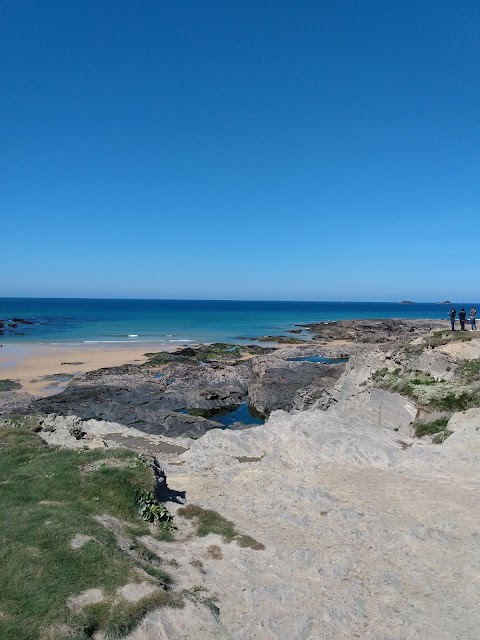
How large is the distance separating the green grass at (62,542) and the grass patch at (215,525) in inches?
59.2

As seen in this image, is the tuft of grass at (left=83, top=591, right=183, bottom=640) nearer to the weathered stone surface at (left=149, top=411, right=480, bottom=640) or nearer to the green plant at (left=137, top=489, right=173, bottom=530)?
the weathered stone surface at (left=149, top=411, right=480, bottom=640)

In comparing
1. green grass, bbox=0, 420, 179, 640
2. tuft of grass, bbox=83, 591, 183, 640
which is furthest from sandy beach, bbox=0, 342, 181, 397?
tuft of grass, bbox=83, 591, 183, 640

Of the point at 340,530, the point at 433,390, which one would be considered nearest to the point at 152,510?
the point at 340,530

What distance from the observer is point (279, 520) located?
13.0 m

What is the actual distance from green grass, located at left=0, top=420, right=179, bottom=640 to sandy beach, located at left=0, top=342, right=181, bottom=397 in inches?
1045

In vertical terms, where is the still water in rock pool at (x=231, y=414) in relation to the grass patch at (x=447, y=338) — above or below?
below

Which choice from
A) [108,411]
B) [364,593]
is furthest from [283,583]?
[108,411]

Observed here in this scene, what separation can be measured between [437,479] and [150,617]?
1173cm

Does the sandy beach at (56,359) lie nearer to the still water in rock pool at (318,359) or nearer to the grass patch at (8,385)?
the grass patch at (8,385)

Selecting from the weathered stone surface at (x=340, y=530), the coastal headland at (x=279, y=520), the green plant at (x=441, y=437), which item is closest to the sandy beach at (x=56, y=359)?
the coastal headland at (x=279, y=520)

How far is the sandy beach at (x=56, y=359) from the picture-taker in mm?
42750

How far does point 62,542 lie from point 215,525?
440cm

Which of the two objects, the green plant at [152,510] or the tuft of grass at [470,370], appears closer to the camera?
the green plant at [152,510]

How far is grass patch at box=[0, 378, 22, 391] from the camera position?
127 feet
